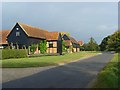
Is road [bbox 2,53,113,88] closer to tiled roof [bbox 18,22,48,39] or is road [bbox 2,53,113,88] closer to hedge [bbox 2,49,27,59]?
hedge [bbox 2,49,27,59]

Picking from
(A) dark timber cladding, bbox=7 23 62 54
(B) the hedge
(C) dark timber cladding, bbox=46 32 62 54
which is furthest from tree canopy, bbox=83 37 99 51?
(B) the hedge

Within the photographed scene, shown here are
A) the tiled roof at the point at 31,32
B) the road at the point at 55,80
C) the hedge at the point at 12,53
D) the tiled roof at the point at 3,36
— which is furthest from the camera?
the tiled roof at the point at 3,36

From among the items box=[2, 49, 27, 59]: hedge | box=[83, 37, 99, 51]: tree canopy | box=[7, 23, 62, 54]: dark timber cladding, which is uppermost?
box=[7, 23, 62, 54]: dark timber cladding

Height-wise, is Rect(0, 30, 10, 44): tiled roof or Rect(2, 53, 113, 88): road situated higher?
Rect(0, 30, 10, 44): tiled roof

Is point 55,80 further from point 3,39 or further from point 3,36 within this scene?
point 3,36

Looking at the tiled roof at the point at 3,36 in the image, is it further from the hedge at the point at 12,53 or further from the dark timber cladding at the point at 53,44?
the hedge at the point at 12,53

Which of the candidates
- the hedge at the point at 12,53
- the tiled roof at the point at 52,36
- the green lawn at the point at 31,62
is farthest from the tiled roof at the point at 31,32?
the green lawn at the point at 31,62

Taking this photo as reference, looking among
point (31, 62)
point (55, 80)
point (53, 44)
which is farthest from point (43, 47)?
point (55, 80)

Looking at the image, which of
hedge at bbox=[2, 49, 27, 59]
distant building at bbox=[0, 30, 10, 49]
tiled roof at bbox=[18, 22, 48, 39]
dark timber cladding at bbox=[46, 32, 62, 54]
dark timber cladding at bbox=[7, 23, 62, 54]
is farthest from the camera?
dark timber cladding at bbox=[46, 32, 62, 54]

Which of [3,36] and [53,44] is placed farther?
[53,44]

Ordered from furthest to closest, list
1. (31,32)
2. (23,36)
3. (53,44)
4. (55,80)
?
(53,44) < (31,32) < (23,36) < (55,80)

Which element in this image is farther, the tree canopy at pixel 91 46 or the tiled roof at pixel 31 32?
the tree canopy at pixel 91 46

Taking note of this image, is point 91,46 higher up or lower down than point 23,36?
lower down

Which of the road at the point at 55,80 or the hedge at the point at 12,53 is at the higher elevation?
the hedge at the point at 12,53
